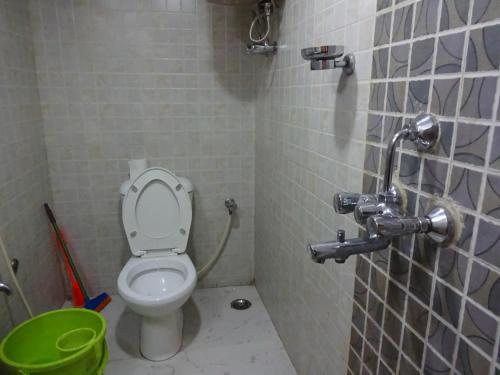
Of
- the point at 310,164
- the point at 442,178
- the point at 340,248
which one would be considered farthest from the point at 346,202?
the point at 310,164

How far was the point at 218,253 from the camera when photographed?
2.38 metres

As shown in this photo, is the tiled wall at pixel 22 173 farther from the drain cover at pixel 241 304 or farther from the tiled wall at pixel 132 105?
the drain cover at pixel 241 304

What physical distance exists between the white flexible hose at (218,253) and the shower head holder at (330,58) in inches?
55.7

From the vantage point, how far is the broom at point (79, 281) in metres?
2.04

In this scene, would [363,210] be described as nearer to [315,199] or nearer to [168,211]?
[315,199]

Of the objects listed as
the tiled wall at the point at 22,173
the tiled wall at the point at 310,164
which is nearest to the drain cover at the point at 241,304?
the tiled wall at the point at 310,164

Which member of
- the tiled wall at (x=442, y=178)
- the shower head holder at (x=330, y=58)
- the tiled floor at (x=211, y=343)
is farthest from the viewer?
the tiled floor at (x=211, y=343)

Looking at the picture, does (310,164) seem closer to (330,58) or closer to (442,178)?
(330,58)

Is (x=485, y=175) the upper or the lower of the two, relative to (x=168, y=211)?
upper

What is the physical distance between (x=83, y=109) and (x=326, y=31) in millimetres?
1438

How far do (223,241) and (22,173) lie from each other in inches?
45.8

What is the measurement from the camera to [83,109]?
2043 mm

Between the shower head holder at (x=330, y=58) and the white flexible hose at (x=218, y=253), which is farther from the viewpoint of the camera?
the white flexible hose at (x=218, y=253)

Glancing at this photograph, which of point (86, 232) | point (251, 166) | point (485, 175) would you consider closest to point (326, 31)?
point (485, 175)
